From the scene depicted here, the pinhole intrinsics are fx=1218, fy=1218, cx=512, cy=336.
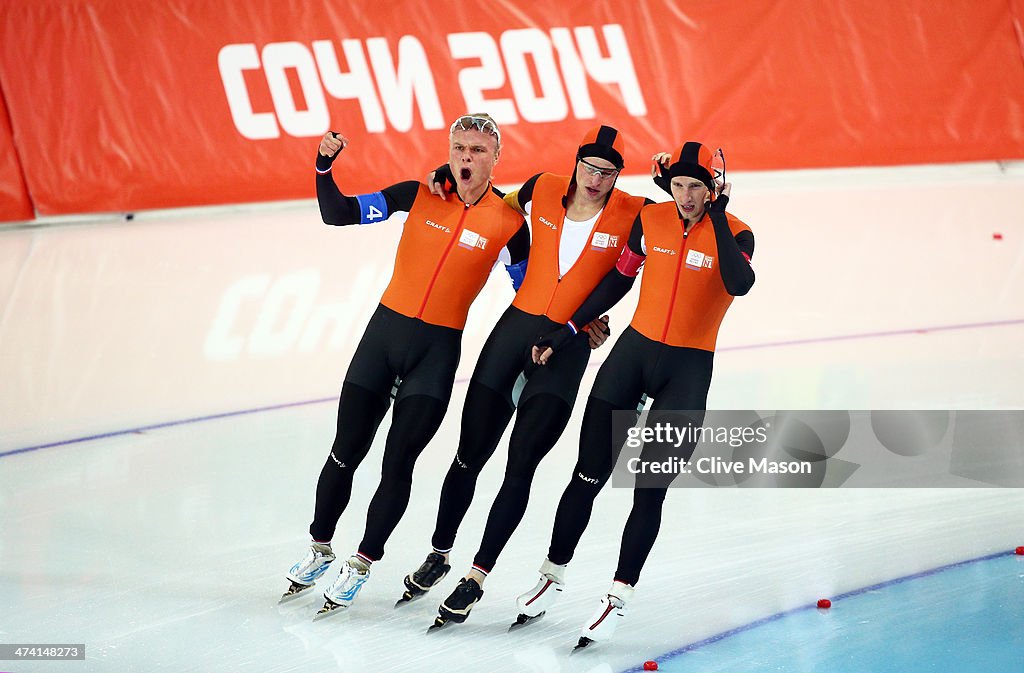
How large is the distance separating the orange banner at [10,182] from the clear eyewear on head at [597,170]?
24.9 feet

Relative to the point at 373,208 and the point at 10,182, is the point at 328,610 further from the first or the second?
the point at 10,182

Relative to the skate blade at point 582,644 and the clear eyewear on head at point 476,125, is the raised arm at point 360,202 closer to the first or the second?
the clear eyewear on head at point 476,125

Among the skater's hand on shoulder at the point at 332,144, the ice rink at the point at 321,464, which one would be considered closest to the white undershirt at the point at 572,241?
the skater's hand on shoulder at the point at 332,144

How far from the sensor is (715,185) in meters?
3.79

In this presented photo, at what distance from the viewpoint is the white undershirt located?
4.09 meters

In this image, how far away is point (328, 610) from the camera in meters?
3.96

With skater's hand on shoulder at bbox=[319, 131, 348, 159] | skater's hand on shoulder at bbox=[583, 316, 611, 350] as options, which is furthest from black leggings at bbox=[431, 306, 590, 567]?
skater's hand on shoulder at bbox=[319, 131, 348, 159]

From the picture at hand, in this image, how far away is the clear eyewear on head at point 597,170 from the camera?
4.04 metres

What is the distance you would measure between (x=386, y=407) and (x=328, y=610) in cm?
69

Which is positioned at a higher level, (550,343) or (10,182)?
(10,182)
